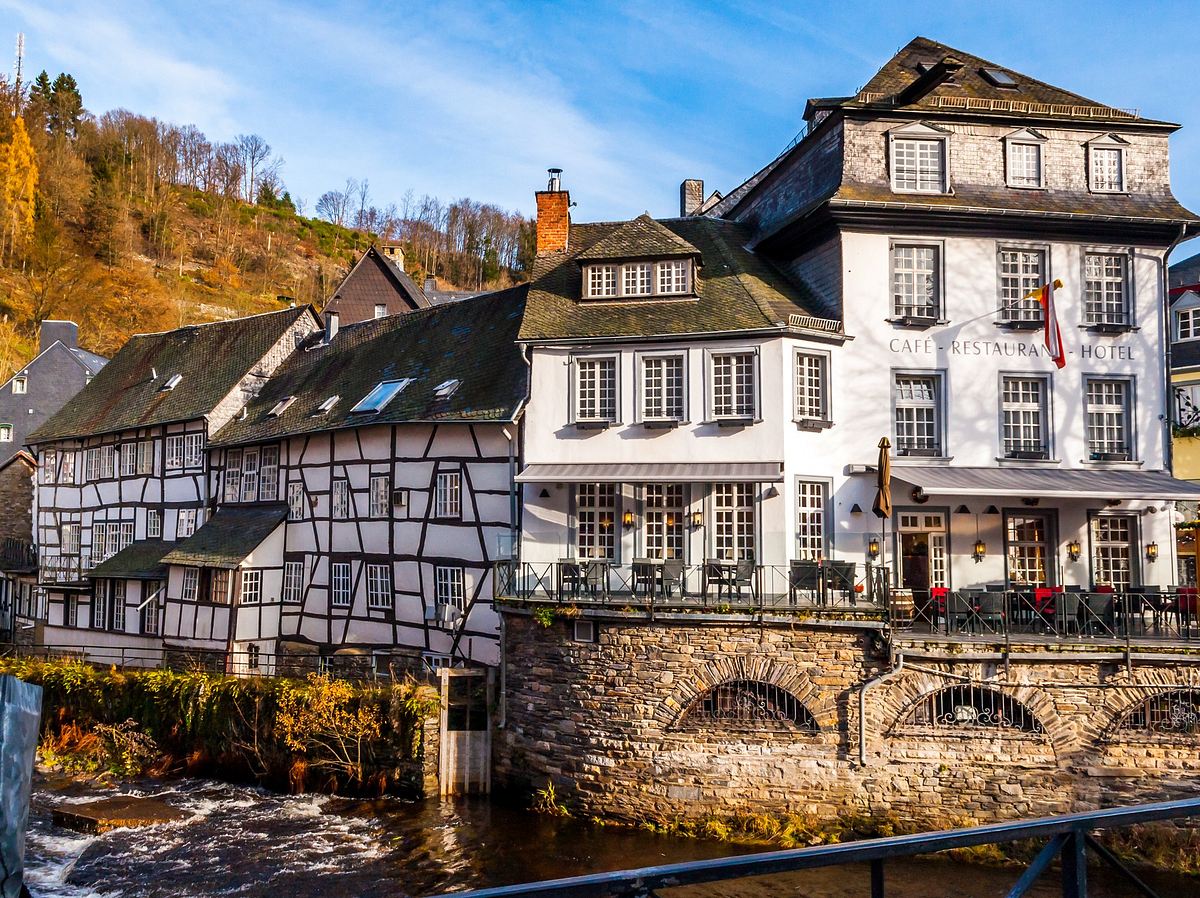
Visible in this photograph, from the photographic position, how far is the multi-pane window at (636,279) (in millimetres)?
19656

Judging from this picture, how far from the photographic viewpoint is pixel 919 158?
62.4 ft

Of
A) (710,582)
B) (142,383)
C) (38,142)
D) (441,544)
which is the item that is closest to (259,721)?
(441,544)

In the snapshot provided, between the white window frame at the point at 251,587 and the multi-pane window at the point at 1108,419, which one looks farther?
the white window frame at the point at 251,587

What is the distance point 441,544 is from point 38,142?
2208 inches

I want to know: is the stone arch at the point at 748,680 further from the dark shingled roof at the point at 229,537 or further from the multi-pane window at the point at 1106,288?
the dark shingled roof at the point at 229,537

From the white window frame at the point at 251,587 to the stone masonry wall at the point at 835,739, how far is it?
10564 millimetres

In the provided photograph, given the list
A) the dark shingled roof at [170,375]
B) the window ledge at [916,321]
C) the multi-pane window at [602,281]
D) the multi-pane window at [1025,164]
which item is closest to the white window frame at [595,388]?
the multi-pane window at [602,281]

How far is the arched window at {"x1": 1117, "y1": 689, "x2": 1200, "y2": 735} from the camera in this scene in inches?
596

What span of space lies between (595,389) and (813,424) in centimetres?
410

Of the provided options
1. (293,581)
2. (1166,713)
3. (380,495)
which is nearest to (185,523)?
(293,581)

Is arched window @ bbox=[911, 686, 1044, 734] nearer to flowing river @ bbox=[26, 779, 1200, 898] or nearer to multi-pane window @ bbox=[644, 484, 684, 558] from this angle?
flowing river @ bbox=[26, 779, 1200, 898]

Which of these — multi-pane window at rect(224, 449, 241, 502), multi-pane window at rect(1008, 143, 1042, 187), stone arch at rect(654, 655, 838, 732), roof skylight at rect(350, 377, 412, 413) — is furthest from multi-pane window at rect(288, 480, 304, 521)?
multi-pane window at rect(1008, 143, 1042, 187)

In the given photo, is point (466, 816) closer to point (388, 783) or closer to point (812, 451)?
point (388, 783)

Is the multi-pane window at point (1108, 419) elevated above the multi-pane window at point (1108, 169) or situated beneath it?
situated beneath
